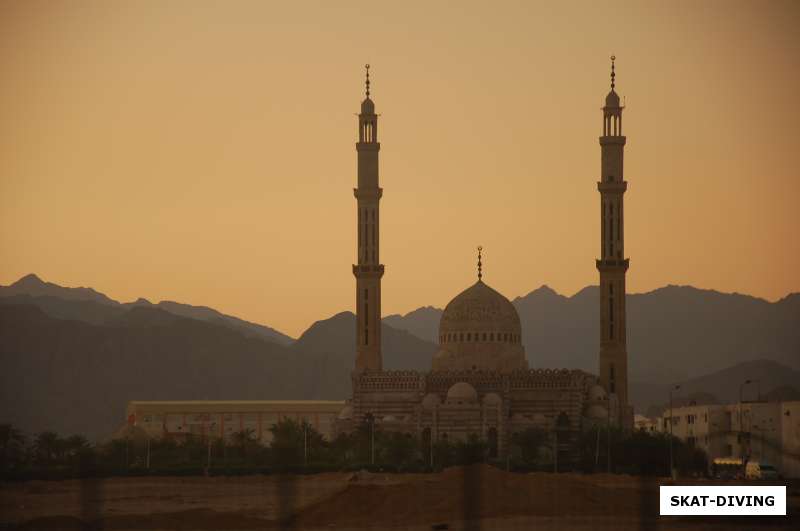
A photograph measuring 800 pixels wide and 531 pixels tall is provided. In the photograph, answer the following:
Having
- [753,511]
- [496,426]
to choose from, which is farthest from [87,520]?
[496,426]

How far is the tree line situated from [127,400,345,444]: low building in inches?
1202

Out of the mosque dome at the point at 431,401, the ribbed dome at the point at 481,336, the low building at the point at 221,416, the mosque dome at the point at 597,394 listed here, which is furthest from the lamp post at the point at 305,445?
the low building at the point at 221,416

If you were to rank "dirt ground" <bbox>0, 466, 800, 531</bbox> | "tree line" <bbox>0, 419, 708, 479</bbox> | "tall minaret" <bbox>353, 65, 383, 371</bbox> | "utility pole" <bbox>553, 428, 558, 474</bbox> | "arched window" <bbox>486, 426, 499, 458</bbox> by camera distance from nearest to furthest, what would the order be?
"dirt ground" <bbox>0, 466, 800, 531</bbox>, "tree line" <bbox>0, 419, 708, 479</bbox>, "utility pole" <bbox>553, 428, 558, 474</bbox>, "arched window" <bbox>486, 426, 499, 458</bbox>, "tall minaret" <bbox>353, 65, 383, 371</bbox>

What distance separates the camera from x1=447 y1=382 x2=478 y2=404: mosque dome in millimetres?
111188

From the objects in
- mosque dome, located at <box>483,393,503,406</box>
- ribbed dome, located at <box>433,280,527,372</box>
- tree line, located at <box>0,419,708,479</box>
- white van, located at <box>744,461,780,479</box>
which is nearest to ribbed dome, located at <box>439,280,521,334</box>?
ribbed dome, located at <box>433,280,527,372</box>

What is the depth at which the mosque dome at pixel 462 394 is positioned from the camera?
111188 millimetres

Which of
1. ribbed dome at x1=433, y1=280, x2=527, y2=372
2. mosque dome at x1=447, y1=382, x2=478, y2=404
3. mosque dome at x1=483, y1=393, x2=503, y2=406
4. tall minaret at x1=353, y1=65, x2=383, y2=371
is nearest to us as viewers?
mosque dome at x1=483, y1=393, x2=503, y2=406

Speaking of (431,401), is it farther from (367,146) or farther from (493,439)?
(367,146)

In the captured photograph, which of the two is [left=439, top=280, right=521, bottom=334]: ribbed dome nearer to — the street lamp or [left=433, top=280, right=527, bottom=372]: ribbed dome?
[left=433, top=280, right=527, bottom=372]: ribbed dome

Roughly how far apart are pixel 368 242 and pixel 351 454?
16.3 meters

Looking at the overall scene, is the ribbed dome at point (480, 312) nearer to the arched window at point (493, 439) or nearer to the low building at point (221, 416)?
the arched window at point (493, 439)

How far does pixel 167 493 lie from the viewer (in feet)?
279

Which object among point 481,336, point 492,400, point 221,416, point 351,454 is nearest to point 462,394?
point 492,400

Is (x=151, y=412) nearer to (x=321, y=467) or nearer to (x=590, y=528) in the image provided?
(x=321, y=467)
